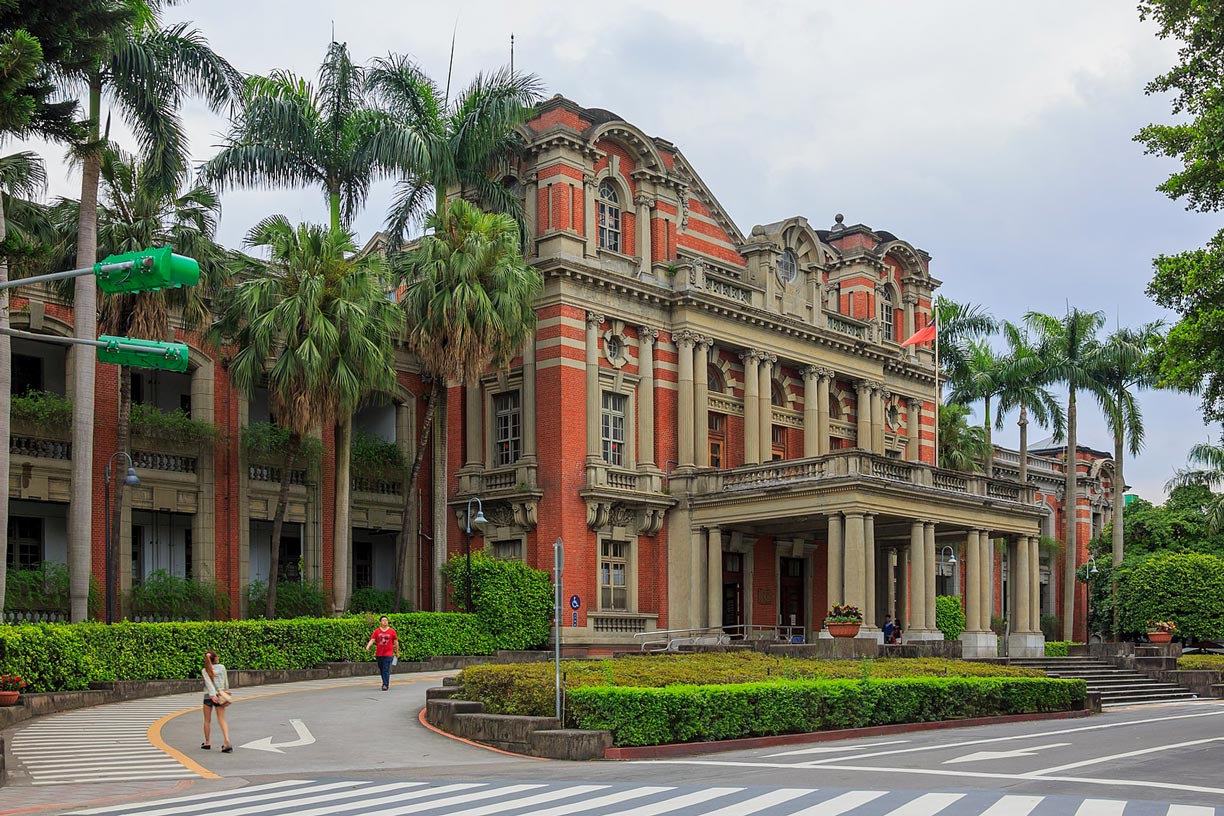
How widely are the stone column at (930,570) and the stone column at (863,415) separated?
342 inches

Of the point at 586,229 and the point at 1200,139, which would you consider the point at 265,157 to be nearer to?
the point at 586,229

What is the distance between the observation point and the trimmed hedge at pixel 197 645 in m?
26.3

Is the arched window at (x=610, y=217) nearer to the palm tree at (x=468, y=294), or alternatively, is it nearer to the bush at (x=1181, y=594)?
the palm tree at (x=468, y=294)

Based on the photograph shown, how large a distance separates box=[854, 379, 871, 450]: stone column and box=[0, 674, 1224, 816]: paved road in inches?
978

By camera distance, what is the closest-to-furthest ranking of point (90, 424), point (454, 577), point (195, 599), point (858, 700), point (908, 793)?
point (908, 793) → point (858, 700) → point (90, 424) → point (195, 599) → point (454, 577)

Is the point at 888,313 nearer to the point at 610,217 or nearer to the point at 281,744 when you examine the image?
the point at 610,217

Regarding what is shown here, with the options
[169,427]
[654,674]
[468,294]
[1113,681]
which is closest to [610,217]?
[468,294]

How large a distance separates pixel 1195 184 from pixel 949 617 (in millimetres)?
31043

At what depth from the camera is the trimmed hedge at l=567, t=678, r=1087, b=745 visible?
2100 centimetres

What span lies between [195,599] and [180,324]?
745cm

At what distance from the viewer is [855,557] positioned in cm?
3966

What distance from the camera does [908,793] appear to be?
15500 millimetres

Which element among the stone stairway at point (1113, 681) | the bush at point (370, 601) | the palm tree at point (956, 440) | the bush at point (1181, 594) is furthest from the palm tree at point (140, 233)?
the bush at point (1181, 594)

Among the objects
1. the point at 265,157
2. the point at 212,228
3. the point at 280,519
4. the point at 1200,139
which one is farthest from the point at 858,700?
the point at 265,157
